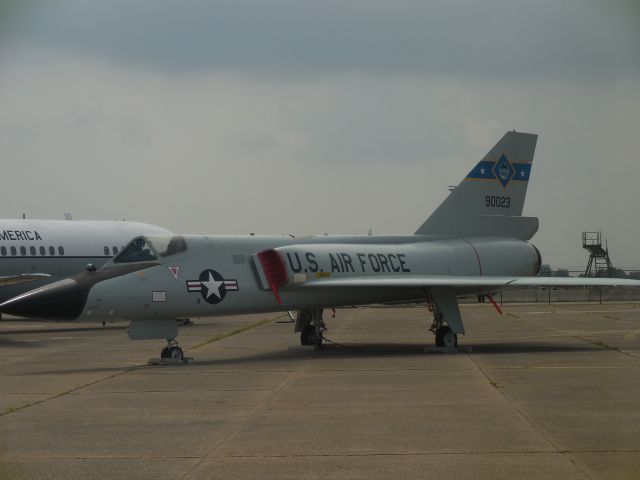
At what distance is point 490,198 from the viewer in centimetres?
2186

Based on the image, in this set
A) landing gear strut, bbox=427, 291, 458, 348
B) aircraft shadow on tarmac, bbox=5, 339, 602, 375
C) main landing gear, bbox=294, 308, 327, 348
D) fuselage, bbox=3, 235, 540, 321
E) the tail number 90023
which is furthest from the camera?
the tail number 90023

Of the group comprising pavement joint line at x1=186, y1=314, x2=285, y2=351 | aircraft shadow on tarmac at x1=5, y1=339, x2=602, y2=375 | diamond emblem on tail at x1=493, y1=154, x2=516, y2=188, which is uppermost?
diamond emblem on tail at x1=493, y1=154, x2=516, y2=188

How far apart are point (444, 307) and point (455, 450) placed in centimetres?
1113

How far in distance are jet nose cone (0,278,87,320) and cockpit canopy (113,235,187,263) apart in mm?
1239

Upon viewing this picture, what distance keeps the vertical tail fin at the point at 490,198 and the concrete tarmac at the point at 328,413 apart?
2746 mm

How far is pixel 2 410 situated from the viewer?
11.3 m

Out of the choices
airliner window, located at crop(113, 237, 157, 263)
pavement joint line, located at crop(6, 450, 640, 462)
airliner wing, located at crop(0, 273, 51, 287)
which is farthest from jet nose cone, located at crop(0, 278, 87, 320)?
airliner wing, located at crop(0, 273, 51, 287)

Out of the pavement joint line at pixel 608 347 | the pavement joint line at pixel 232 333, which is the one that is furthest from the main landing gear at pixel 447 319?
the pavement joint line at pixel 232 333

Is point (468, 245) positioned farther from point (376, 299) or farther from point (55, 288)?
point (55, 288)

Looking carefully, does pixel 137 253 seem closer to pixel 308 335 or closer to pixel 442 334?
pixel 308 335

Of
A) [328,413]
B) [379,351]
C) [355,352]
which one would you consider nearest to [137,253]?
[355,352]

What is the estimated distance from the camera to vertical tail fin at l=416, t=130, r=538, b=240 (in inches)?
851

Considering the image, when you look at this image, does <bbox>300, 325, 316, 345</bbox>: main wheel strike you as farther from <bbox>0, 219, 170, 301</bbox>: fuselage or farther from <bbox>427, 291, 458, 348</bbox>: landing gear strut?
<bbox>0, 219, 170, 301</bbox>: fuselage

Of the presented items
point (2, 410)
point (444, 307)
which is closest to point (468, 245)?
point (444, 307)
